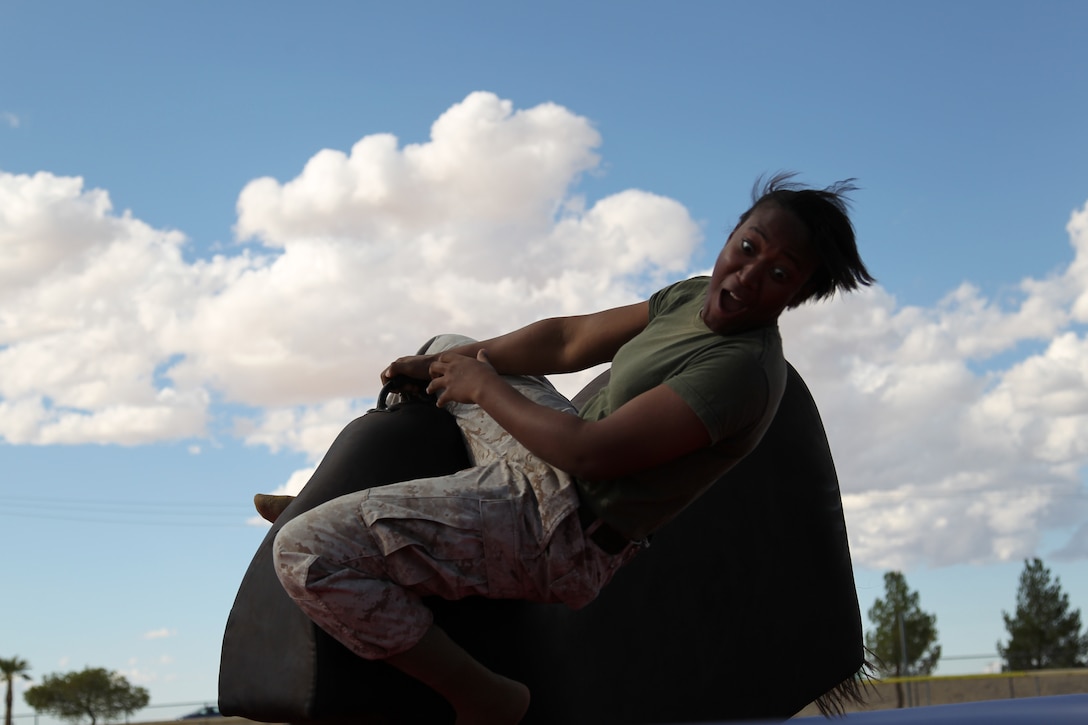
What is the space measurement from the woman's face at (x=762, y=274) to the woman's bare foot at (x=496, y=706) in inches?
30.4

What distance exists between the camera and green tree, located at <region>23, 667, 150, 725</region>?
3409cm

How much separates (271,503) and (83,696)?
36.2 metres

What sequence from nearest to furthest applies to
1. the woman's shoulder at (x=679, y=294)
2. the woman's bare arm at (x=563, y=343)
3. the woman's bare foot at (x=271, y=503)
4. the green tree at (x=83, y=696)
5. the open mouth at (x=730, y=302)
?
the open mouth at (x=730, y=302) < the woman's shoulder at (x=679, y=294) < the woman's bare arm at (x=563, y=343) < the woman's bare foot at (x=271, y=503) < the green tree at (x=83, y=696)

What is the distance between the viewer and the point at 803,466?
311cm

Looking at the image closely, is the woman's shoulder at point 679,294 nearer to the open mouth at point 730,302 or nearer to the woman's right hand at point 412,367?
the open mouth at point 730,302

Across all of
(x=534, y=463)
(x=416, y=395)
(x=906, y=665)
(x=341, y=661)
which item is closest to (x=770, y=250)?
(x=534, y=463)

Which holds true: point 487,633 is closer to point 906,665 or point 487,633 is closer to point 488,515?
point 488,515

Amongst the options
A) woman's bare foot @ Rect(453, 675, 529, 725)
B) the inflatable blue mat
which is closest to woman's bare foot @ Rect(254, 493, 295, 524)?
woman's bare foot @ Rect(453, 675, 529, 725)

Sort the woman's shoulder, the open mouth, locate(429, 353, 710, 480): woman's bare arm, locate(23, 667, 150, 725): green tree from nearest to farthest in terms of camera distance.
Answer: locate(429, 353, 710, 480): woman's bare arm, the open mouth, the woman's shoulder, locate(23, 667, 150, 725): green tree

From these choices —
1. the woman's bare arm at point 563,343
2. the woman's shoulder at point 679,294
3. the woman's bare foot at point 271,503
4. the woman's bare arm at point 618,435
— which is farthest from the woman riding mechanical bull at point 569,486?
the woman's bare foot at point 271,503

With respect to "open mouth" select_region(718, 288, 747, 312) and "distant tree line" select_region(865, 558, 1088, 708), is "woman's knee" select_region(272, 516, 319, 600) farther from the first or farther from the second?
"distant tree line" select_region(865, 558, 1088, 708)

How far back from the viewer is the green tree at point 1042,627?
38156 millimetres

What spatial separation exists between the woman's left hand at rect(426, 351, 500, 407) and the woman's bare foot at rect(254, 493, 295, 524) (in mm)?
617

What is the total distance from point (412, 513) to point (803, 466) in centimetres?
153
